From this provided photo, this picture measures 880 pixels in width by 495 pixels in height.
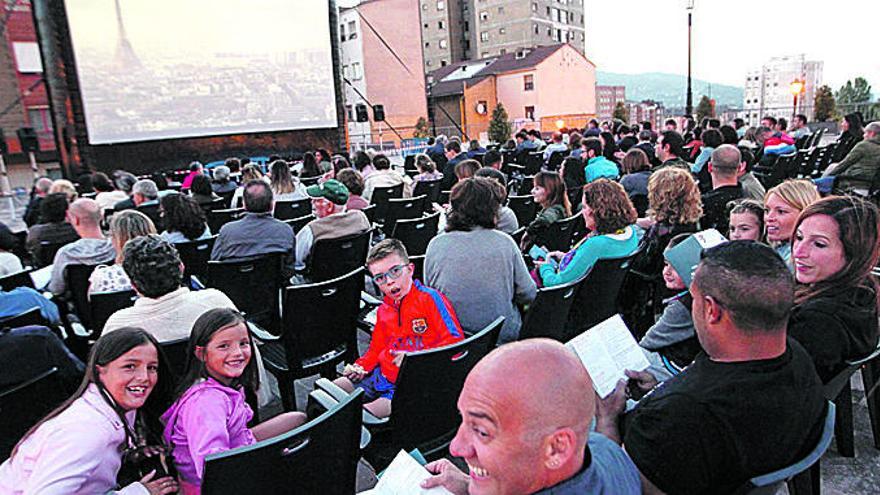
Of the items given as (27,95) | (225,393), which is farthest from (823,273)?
(27,95)

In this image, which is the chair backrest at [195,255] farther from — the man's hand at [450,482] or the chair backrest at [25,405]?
the man's hand at [450,482]

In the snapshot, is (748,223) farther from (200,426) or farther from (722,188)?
(200,426)

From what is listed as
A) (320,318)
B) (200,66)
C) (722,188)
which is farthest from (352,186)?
(200,66)

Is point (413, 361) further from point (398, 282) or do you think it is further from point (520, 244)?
point (520, 244)

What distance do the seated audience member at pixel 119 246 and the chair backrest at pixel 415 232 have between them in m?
1.77

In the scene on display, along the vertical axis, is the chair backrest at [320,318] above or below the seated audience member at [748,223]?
below

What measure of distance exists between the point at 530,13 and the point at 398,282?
51.2m

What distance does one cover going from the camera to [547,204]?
4227mm

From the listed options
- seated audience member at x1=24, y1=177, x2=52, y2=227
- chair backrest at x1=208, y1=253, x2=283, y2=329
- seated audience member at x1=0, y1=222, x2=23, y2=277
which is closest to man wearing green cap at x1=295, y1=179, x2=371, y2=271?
chair backrest at x1=208, y1=253, x2=283, y2=329

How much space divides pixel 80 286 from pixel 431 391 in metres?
2.70

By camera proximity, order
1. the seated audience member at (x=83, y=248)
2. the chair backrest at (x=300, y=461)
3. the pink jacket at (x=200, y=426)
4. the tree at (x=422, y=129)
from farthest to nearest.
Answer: the tree at (x=422, y=129)
the seated audience member at (x=83, y=248)
the pink jacket at (x=200, y=426)
the chair backrest at (x=300, y=461)

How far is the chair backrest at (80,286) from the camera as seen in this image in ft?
11.2

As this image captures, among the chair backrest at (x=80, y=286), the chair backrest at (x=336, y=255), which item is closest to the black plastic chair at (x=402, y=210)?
the chair backrest at (x=336, y=255)

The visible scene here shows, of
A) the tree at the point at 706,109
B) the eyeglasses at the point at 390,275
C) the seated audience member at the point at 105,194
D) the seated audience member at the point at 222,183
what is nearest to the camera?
the eyeglasses at the point at 390,275
